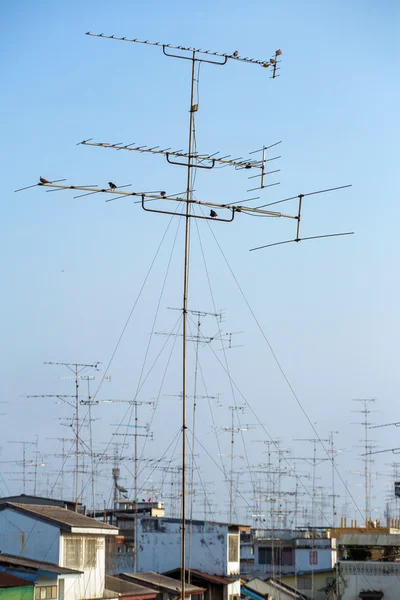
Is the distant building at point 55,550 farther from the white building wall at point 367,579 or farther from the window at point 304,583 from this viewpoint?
the window at point 304,583

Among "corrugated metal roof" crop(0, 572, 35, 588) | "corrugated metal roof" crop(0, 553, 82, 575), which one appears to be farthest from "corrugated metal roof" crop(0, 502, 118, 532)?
"corrugated metal roof" crop(0, 572, 35, 588)

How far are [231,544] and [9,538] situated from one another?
680 inches

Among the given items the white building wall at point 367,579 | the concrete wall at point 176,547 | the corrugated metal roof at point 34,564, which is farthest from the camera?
the concrete wall at point 176,547

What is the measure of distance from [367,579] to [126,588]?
363 inches

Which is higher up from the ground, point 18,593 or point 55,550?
point 55,550

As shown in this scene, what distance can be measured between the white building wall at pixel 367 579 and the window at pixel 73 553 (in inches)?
424

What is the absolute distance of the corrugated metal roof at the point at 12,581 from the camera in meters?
24.0

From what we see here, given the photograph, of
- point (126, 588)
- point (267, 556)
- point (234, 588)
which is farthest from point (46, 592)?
point (267, 556)

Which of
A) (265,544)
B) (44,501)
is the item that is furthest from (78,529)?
(265,544)

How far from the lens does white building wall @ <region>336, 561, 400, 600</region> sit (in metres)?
33.2

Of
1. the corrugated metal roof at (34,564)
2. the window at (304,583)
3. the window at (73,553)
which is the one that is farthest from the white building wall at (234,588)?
the corrugated metal roof at (34,564)

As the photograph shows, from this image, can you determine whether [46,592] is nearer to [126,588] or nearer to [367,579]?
[126,588]

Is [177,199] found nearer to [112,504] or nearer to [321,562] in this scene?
[321,562]

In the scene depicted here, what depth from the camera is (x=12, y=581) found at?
79.7 ft
